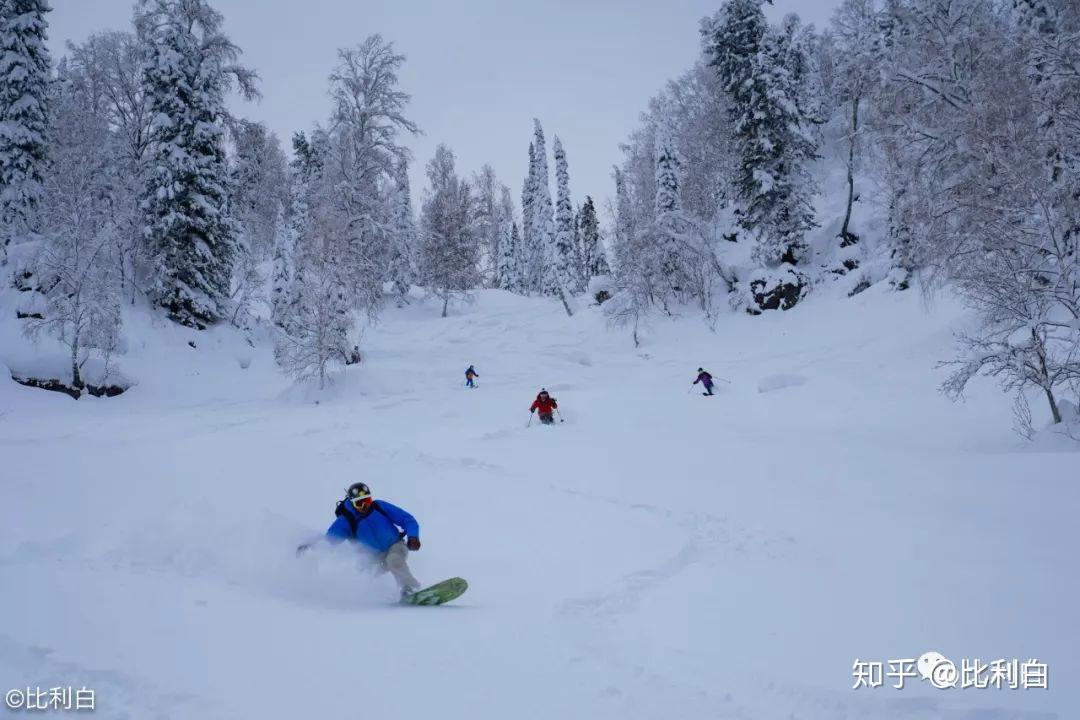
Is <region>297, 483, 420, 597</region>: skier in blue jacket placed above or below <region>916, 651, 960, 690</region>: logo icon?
above

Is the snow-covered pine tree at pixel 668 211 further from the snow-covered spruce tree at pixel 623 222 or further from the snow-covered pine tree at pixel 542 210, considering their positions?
the snow-covered pine tree at pixel 542 210

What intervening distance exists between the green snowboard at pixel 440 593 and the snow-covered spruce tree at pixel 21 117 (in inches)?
1038

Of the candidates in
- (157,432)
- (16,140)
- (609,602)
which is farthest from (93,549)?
(16,140)

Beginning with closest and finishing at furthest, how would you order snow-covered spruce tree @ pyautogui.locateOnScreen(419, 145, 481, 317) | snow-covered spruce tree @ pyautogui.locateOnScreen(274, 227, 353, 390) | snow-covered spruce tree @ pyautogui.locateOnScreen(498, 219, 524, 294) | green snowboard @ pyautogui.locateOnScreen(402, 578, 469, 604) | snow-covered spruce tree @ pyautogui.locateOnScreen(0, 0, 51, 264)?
green snowboard @ pyautogui.locateOnScreen(402, 578, 469, 604)
snow-covered spruce tree @ pyautogui.locateOnScreen(274, 227, 353, 390)
snow-covered spruce tree @ pyautogui.locateOnScreen(0, 0, 51, 264)
snow-covered spruce tree @ pyautogui.locateOnScreen(419, 145, 481, 317)
snow-covered spruce tree @ pyautogui.locateOnScreen(498, 219, 524, 294)

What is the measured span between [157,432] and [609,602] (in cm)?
1494

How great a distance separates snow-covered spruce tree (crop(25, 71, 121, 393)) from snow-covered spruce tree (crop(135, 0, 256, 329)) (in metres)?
1.91

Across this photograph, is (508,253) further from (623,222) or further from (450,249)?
(623,222)

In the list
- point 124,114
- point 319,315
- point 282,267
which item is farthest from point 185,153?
point 282,267

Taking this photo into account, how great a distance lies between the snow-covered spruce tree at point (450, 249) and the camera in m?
40.8

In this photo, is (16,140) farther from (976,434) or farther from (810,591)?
(976,434)

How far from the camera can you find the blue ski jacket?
5.89 metres

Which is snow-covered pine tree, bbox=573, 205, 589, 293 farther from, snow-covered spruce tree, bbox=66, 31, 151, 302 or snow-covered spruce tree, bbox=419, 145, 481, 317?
snow-covered spruce tree, bbox=66, 31, 151, 302

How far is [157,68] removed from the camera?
2397 cm

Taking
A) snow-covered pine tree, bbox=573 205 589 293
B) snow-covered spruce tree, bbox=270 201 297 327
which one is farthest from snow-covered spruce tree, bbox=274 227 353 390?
snow-covered pine tree, bbox=573 205 589 293
